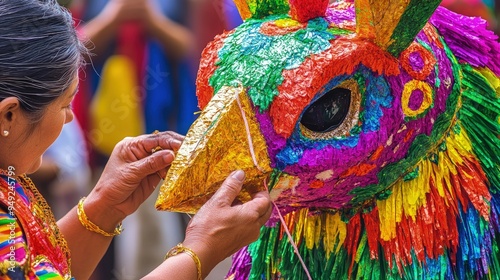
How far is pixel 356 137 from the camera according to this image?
55.2 inches

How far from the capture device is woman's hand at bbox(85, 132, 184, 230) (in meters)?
1.64

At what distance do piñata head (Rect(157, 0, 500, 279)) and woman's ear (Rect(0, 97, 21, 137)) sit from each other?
27cm

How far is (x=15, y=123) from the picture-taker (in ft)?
4.24

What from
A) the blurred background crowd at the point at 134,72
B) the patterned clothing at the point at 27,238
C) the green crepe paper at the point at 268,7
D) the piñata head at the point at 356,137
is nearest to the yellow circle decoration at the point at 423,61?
the piñata head at the point at 356,137

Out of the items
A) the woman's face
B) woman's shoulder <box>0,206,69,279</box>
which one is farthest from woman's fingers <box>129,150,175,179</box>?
woman's shoulder <box>0,206,69,279</box>

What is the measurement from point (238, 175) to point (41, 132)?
33 centimetres

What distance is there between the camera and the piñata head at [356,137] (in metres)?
1.37

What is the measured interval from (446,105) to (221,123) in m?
0.43

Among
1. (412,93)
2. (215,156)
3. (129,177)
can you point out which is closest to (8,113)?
(215,156)

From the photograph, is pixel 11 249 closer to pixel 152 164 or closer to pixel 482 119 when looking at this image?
pixel 152 164

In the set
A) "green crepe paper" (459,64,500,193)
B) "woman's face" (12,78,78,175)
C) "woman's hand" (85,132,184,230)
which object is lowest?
"woman's hand" (85,132,184,230)

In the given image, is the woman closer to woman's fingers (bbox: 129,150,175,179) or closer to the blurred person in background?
woman's fingers (bbox: 129,150,175,179)

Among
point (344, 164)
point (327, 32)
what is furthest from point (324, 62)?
point (344, 164)

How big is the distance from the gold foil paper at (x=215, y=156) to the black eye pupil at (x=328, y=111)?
9 centimetres
